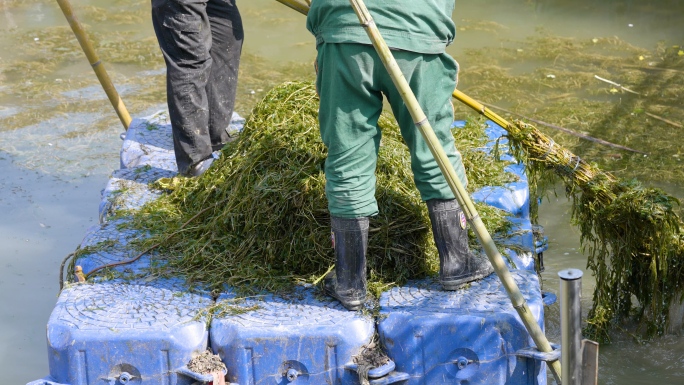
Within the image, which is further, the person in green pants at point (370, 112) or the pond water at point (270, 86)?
the pond water at point (270, 86)

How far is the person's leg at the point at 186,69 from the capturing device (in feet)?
13.7

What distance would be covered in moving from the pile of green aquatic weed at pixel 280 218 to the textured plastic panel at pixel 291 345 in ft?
0.91

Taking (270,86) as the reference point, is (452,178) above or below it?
above

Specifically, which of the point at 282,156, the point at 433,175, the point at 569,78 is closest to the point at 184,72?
the point at 282,156

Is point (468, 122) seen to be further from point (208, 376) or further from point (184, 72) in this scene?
point (208, 376)

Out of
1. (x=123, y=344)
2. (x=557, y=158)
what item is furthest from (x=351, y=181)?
(x=557, y=158)

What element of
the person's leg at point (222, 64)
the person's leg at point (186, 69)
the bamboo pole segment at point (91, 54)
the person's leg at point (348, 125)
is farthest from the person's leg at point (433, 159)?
the bamboo pole segment at point (91, 54)

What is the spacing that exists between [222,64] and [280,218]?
1.56 m

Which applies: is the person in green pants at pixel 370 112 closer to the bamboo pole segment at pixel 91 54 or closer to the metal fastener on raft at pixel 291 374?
the metal fastener on raft at pixel 291 374

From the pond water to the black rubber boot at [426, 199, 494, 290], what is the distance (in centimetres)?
115

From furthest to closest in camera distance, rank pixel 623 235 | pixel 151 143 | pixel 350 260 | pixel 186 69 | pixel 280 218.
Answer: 1. pixel 151 143
2. pixel 186 69
3. pixel 623 235
4. pixel 280 218
5. pixel 350 260

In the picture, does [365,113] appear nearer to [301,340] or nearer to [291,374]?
[301,340]

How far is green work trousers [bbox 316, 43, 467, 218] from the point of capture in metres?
2.95

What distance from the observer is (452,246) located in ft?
10.4
